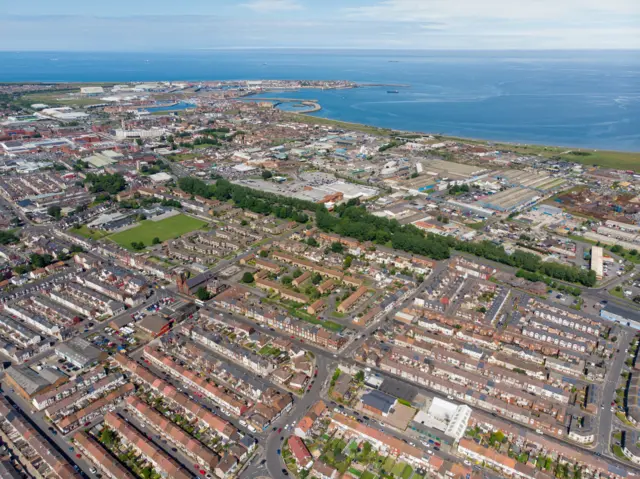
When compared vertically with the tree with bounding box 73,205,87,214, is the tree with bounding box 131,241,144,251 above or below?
below

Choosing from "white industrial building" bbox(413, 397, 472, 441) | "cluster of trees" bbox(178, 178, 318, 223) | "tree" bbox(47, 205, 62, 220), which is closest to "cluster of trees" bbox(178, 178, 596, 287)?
"cluster of trees" bbox(178, 178, 318, 223)

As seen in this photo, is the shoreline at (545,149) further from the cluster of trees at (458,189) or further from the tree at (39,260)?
the tree at (39,260)

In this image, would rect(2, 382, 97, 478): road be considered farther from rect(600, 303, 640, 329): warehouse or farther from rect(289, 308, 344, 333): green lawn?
rect(600, 303, 640, 329): warehouse

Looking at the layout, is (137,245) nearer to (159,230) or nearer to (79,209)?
(159,230)

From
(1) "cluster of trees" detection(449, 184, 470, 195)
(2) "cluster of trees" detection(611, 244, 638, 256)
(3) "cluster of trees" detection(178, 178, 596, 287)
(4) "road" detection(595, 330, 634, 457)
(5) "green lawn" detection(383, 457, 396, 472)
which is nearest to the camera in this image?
(5) "green lawn" detection(383, 457, 396, 472)

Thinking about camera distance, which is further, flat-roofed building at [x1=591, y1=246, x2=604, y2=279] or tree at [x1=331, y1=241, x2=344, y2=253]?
tree at [x1=331, y1=241, x2=344, y2=253]

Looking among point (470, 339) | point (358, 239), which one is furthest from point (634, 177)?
point (470, 339)
